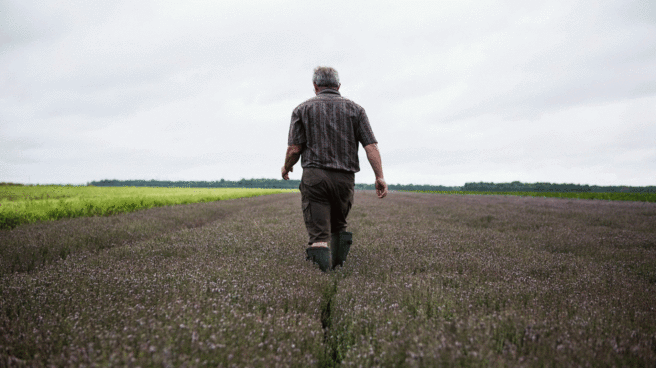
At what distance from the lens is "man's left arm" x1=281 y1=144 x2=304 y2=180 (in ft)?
10.2

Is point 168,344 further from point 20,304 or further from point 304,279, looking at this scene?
point 20,304

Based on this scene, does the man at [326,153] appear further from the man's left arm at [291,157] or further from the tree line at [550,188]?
the tree line at [550,188]

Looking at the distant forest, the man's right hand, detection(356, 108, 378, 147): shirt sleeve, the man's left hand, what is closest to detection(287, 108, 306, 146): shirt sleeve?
the man's left hand

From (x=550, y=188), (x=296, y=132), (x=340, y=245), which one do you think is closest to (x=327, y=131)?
(x=296, y=132)

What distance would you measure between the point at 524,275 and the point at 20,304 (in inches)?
160

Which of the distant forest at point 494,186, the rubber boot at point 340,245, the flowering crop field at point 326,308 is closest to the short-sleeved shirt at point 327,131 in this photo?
the rubber boot at point 340,245

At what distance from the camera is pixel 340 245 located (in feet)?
10.8

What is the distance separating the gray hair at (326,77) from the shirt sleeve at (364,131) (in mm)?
426

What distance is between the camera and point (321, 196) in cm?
303

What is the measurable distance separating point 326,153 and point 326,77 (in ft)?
2.79

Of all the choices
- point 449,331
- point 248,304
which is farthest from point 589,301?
point 248,304

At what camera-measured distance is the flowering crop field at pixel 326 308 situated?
1388 millimetres

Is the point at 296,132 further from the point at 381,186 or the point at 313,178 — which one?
the point at 381,186

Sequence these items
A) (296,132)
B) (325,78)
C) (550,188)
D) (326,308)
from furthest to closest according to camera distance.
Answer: (550,188), (325,78), (296,132), (326,308)
